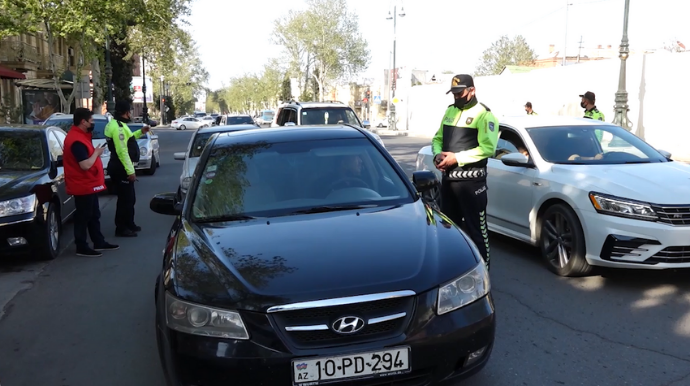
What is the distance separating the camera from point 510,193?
7.08 meters

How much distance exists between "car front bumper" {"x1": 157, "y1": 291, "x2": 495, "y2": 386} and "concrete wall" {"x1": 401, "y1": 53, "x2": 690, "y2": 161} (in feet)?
63.5

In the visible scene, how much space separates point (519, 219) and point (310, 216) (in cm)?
356

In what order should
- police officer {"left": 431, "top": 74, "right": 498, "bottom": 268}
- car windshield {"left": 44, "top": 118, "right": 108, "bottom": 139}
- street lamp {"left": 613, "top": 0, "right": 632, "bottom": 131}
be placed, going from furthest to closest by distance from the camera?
street lamp {"left": 613, "top": 0, "right": 632, "bottom": 131} < car windshield {"left": 44, "top": 118, "right": 108, "bottom": 139} < police officer {"left": 431, "top": 74, "right": 498, "bottom": 268}

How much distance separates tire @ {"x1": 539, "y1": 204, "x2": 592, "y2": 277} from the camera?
5.93m

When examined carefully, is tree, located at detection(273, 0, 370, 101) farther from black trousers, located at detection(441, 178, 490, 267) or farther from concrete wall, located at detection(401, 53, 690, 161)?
black trousers, located at detection(441, 178, 490, 267)

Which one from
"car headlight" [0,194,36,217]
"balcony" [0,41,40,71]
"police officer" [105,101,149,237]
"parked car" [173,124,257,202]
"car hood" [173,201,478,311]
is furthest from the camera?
"balcony" [0,41,40,71]

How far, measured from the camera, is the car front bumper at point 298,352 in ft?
9.80

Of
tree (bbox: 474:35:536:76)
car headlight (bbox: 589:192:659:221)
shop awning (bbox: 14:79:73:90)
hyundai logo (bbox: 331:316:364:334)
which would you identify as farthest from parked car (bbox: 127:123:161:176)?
tree (bbox: 474:35:536:76)

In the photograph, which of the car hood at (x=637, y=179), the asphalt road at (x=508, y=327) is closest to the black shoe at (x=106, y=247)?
the asphalt road at (x=508, y=327)

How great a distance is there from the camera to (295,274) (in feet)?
10.6

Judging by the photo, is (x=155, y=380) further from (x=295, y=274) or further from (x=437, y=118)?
(x=437, y=118)

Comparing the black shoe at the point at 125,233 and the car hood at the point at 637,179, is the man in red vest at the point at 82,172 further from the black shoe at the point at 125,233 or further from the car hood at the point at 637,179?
the car hood at the point at 637,179

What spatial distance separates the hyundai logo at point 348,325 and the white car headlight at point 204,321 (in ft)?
1.42

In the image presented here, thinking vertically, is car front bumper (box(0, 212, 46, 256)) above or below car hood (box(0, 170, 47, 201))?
below
